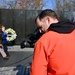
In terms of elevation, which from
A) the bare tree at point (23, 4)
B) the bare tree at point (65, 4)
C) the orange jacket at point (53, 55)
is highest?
the orange jacket at point (53, 55)

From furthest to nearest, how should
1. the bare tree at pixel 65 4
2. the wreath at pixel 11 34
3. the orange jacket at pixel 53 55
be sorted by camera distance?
the bare tree at pixel 65 4 < the wreath at pixel 11 34 < the orange jacket at pixel 53 55

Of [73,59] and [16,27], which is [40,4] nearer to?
[16,27]

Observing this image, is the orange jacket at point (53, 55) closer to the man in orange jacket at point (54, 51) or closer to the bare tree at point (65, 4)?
the man in orange jacket at point (54, 51)

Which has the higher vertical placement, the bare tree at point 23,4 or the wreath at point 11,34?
the wreath at point 11,34

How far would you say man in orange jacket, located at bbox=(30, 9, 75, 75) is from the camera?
299 centimetres

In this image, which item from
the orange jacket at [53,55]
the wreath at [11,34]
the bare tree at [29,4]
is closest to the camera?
the orange jacket at [53,55]

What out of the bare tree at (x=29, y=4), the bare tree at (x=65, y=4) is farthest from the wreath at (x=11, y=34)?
the bare tree at (x=29, y=4)

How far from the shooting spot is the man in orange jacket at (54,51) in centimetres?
299

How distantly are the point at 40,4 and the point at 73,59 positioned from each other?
152 ft

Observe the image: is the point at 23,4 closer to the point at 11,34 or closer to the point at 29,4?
the point at 29,4

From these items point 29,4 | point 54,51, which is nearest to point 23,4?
point 29,4

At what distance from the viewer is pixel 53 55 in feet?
9.94

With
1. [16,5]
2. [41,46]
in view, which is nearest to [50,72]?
[41,46]

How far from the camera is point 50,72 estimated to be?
309cm
